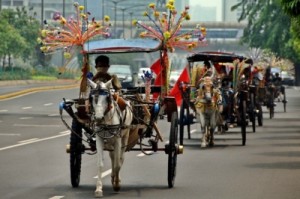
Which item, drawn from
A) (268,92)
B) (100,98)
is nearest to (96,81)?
(100,98)

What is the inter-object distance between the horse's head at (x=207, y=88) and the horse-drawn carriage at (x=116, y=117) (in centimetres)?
694

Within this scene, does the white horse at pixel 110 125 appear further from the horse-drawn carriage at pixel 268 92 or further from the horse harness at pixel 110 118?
the horse-drawn carriage at pixel 268 92

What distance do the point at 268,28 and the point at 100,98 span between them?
88.8 meters

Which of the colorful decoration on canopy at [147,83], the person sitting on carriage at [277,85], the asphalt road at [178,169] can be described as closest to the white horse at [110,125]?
the asphalt road at [178,169]

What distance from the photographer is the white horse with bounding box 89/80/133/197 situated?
17.8 m

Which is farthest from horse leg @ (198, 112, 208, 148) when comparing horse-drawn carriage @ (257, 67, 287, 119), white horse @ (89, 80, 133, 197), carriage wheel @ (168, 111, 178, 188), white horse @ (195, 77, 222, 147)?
horse-drawn carriage @ (257, 67, 287, 119)

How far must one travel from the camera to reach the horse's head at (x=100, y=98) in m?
17.7

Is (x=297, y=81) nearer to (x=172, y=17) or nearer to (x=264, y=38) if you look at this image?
(x=264, y=38)

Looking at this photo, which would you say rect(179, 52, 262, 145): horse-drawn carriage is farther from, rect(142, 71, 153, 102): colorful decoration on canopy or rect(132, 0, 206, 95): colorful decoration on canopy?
rect(142, 71, 153, 102): colorful decoration on canopy

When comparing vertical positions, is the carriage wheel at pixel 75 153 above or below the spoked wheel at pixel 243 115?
above

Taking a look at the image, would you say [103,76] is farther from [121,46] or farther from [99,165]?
[121,46]

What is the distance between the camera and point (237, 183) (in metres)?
19.8

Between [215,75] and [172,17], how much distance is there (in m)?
9.92

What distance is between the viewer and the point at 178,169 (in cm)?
2250
